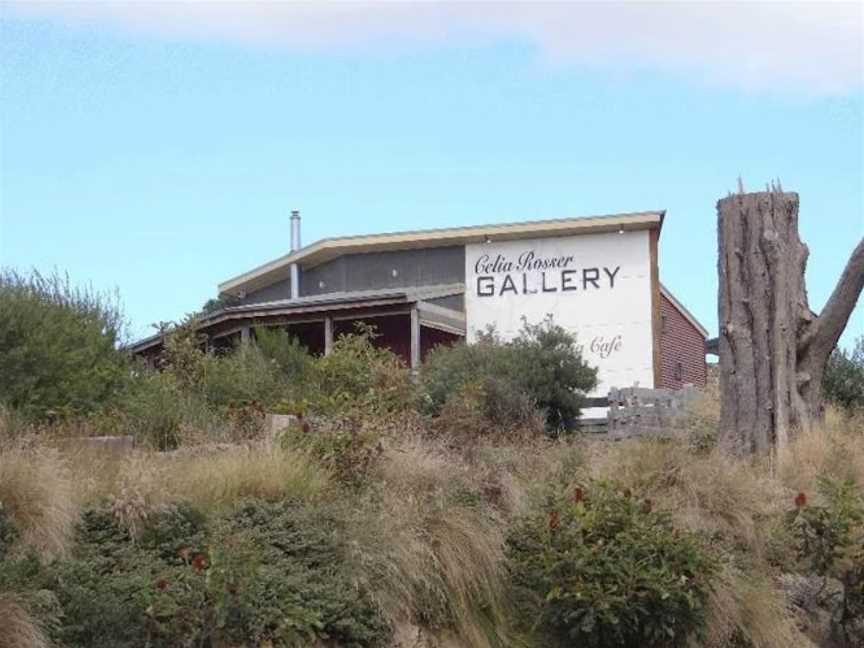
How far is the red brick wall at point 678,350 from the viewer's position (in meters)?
33.0

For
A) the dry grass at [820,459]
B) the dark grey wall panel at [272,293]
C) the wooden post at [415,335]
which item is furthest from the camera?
the dark grey wall panel at [272,293]

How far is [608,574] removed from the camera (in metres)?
9.95

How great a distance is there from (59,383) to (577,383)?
848 centimetres

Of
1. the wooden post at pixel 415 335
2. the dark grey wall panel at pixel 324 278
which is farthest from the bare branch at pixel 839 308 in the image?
the dark grey wall panel at pixel 324 278

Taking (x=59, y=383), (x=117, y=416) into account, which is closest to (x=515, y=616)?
(x=117, y=416)

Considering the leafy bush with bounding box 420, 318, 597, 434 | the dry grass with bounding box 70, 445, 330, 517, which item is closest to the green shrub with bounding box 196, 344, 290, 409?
the leafy bush with bounding box 420, 318, 597, 434

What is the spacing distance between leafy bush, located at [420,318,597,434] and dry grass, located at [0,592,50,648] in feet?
35.8

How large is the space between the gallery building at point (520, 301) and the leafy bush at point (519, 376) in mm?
7064

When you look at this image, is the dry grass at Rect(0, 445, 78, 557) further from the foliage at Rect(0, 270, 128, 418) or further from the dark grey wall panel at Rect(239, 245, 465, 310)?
the dark grey wall panel at Rect(239, 245, 465, 310)

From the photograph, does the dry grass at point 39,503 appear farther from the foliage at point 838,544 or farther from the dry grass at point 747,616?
the foliage at point 838,544

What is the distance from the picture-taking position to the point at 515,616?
10.4 m

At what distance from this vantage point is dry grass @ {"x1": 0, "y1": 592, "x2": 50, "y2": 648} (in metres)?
7.68

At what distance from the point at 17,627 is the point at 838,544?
6.79 m

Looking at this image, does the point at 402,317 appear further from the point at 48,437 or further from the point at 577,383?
the point at 48,437
